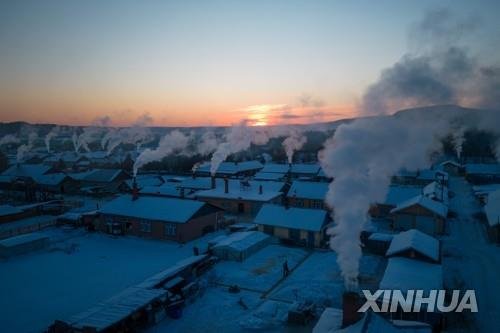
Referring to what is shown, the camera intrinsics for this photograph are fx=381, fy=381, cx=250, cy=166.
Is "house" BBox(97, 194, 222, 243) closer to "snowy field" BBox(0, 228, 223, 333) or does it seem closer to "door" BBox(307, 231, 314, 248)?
"snowy field" BBox(0, 228, 223, 333)

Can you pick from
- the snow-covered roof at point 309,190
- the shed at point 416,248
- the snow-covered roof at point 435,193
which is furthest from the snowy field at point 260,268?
the snow-covered roof at point 435,193

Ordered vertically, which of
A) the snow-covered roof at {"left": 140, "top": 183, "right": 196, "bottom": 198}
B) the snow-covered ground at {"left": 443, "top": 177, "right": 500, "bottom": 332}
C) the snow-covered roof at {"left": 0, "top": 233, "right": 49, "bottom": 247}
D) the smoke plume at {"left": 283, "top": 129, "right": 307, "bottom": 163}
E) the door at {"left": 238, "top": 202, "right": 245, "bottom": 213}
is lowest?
the snow-covered ground at {"left": 443, "top": 177, "right": 500, "bottom": 332}

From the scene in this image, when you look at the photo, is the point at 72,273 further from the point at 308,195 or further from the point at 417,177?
the point at 417,177

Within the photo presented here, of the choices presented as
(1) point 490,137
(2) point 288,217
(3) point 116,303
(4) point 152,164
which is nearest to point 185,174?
(4) point 152,164

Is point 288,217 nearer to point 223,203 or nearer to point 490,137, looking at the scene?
point 223,203

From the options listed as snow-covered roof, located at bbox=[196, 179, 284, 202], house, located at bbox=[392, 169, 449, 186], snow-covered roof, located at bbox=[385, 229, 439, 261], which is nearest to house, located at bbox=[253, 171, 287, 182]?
snow-covered roof, located at bbox=[196, 179, 284, 202]

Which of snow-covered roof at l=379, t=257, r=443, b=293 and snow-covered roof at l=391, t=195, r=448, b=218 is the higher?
snow-covered roof at l=391, t=195, r=448, b=218

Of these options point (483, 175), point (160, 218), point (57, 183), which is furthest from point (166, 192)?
point (483, 175)

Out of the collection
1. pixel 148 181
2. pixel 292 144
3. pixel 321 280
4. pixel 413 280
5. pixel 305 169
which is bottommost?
pixel 321 280
